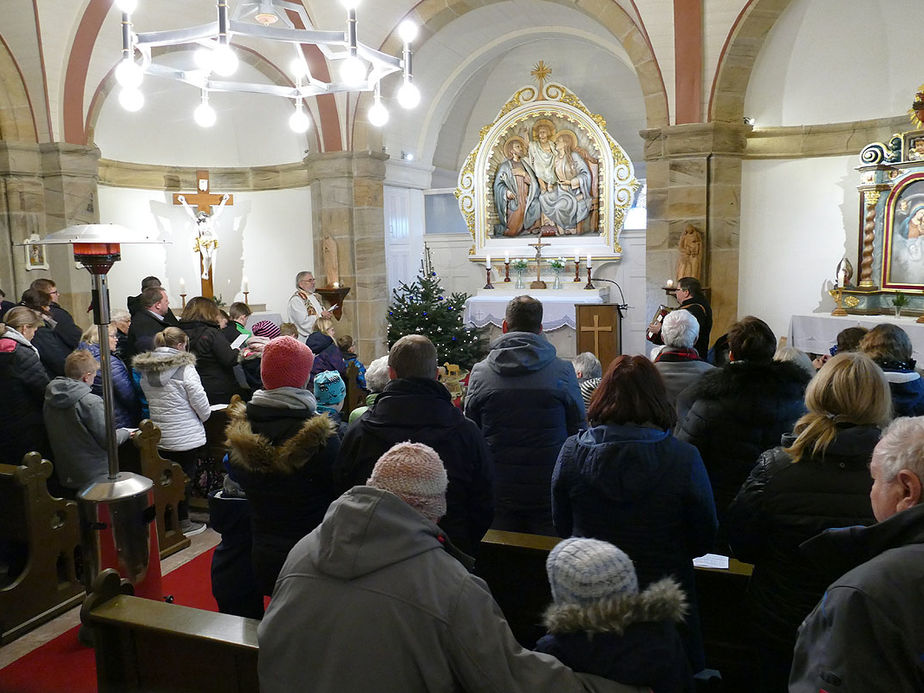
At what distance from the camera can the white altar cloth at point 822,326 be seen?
27.4 ft

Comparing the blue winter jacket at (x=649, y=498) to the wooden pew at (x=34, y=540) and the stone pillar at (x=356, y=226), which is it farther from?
the stone pillar at (x=356, y=226)

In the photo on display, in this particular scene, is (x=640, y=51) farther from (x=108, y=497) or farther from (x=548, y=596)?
(x=108, y=497)

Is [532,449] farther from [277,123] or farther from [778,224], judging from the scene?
[277,123]

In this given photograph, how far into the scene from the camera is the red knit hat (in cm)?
303

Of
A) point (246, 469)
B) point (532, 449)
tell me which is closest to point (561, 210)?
point (532, 449)

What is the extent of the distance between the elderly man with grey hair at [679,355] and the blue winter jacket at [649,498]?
4.93ft

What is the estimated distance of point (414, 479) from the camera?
6.36 feet

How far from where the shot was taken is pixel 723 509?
3432 mm

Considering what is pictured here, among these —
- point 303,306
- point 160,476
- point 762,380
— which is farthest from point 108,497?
point 303,306

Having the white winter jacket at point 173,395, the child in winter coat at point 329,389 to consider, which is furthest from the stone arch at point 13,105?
the child in winter coat at point 329,389

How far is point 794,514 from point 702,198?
7329 millimetres

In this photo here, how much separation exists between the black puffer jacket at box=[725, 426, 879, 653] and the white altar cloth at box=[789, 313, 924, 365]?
6.63 metres

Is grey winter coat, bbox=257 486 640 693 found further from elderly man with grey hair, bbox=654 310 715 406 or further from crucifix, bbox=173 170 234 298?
crucifix, bbox=173 170 234 298

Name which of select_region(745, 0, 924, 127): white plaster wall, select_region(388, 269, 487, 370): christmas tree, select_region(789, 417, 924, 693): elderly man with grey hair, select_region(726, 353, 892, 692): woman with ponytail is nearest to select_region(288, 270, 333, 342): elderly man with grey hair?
select_region(388, 269, 487, 370): christmas tree
